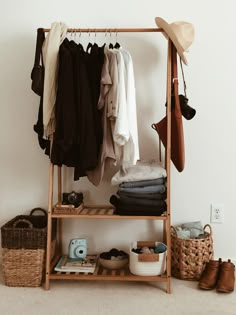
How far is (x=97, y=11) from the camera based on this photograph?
97.1 inches

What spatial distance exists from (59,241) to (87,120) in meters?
0.93

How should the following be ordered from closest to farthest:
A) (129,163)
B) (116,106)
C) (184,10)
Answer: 1. (116,106)
2. (129,163)
3. (184,10)

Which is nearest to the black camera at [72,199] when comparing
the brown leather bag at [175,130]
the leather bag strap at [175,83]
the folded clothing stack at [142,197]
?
the folded clothing stack at [142,197]

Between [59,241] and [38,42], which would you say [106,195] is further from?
[38,42]

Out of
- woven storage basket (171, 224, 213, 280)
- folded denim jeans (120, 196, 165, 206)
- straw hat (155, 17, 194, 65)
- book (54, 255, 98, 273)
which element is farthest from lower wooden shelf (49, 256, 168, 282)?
straw hat (155, 17, 194, 65)

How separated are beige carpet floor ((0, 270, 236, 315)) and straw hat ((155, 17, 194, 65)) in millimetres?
1262

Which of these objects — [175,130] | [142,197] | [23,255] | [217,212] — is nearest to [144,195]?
[142,197]

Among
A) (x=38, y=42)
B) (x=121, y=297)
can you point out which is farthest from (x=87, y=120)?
(x=121, y=297)

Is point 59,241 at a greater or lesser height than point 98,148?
lesser

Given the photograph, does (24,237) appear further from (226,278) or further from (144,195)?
(226,278)

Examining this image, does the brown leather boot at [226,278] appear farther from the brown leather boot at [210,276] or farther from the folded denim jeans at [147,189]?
the folded denim jeans at [147,189]

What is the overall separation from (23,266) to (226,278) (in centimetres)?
113

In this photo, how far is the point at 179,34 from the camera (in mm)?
2135

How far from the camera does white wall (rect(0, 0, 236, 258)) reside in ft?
8.02
